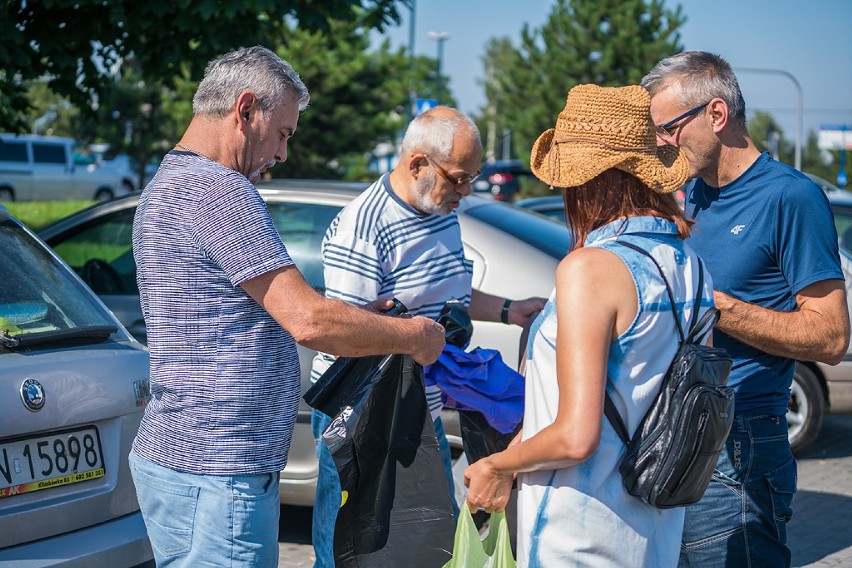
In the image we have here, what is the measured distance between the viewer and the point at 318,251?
5.15 meters

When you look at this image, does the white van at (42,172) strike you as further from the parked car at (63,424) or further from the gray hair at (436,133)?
the gray hair at (436,133)

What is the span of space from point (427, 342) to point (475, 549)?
1.78ft

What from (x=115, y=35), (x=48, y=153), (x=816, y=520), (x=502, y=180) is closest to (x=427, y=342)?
(x=816, y=520)

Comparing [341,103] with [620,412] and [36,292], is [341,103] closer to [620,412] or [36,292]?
[36,292]

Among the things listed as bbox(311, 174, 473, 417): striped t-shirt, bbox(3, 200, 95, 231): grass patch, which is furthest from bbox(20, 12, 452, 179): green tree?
bbox(311, 174, 473, 417): striped t-shirt

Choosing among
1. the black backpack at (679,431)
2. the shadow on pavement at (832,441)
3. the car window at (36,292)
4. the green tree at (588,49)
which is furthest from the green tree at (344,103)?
the black backpack at (679,431)

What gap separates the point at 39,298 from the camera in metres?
3.53

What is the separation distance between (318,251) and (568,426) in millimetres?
3275

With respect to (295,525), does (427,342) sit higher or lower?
higher

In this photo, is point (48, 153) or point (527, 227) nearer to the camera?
point (527, 227)

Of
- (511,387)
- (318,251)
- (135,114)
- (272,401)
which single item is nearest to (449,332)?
(511,387)

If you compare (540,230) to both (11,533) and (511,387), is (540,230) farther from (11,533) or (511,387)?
(11,533)

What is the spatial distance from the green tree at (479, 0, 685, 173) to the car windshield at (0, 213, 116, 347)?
36.1 meters

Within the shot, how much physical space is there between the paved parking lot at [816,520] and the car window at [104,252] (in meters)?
1.54
